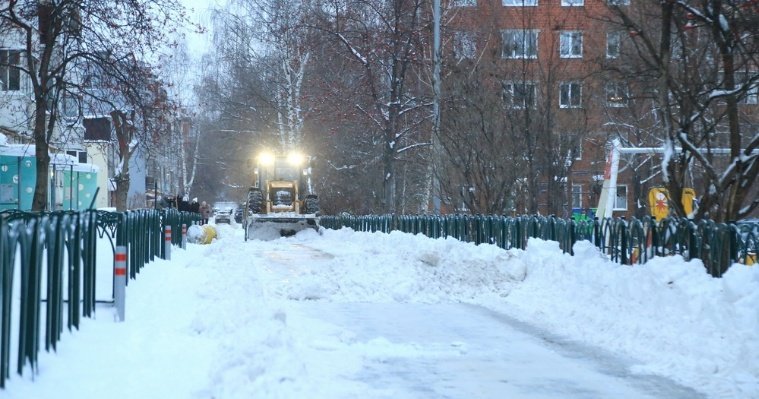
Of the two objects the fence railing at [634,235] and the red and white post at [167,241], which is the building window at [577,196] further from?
the red and white post at [167,241]

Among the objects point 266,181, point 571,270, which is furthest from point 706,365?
point 266,181

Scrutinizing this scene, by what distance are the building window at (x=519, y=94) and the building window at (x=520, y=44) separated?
75 centimetres

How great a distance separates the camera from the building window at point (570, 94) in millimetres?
26938

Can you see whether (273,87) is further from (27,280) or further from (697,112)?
(27,280)

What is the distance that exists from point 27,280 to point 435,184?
2147 cm

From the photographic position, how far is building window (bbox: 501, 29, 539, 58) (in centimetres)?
2472

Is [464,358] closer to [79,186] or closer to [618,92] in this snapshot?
[618,92]

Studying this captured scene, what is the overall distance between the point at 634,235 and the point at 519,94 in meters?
10.3

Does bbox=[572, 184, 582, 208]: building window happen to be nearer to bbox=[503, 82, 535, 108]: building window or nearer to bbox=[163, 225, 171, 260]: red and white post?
bbox=[503, 82, 535, 108]: building window

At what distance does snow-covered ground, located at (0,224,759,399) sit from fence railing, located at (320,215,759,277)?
68 centimetres

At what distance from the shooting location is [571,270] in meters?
15.4

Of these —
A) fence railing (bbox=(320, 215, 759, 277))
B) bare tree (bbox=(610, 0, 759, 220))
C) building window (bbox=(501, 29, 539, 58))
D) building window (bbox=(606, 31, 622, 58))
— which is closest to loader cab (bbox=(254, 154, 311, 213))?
fence railing (bbox=(320, 215, 759, 277))

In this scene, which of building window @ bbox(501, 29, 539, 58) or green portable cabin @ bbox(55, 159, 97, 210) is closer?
building window @ bbox(501, 29, 539, 58)

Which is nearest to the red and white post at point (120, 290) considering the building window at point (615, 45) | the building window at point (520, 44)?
the building window at point (615, 45)
